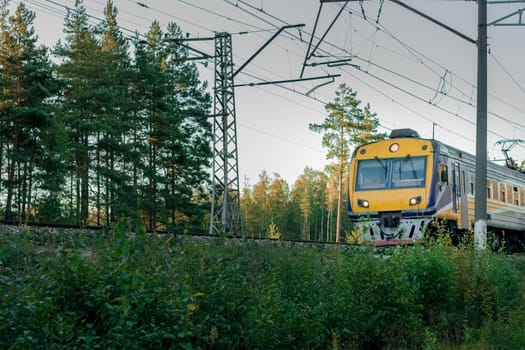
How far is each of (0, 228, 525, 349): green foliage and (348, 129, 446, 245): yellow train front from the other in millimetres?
5633

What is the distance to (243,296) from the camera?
7.61 m

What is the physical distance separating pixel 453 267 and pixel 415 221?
277 inches

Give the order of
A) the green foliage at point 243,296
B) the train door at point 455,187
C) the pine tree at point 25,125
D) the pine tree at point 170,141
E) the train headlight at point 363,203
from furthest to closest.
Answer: the pine tree at point 170,141
the pine tree at point 25,125
the train door at point 455,187
the train headlight at point 363,203
the green foliage at point 243,296

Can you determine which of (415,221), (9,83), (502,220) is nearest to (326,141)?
(9,83)

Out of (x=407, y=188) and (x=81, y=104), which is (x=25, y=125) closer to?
(x=81, y=104)

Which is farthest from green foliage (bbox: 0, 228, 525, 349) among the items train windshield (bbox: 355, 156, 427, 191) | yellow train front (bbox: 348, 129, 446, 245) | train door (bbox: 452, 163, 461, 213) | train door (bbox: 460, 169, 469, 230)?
train door (bbox: 460, 169, 469, 230)

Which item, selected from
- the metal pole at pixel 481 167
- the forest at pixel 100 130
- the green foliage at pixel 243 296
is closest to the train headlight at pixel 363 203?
the metal pole at pixel 481 167

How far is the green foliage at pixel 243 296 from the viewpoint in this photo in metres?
5.79

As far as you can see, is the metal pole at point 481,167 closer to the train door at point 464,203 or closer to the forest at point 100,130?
the train door at point 464,203

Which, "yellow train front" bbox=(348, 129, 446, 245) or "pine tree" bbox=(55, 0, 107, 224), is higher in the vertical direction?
"pine tree" bbox=(55, 0, 107, 224)

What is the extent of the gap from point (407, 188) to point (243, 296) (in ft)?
39.4

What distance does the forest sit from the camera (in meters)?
33.6

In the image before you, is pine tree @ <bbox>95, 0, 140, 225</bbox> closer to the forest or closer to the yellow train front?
the forest

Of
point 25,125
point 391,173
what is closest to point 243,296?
point 391,173
